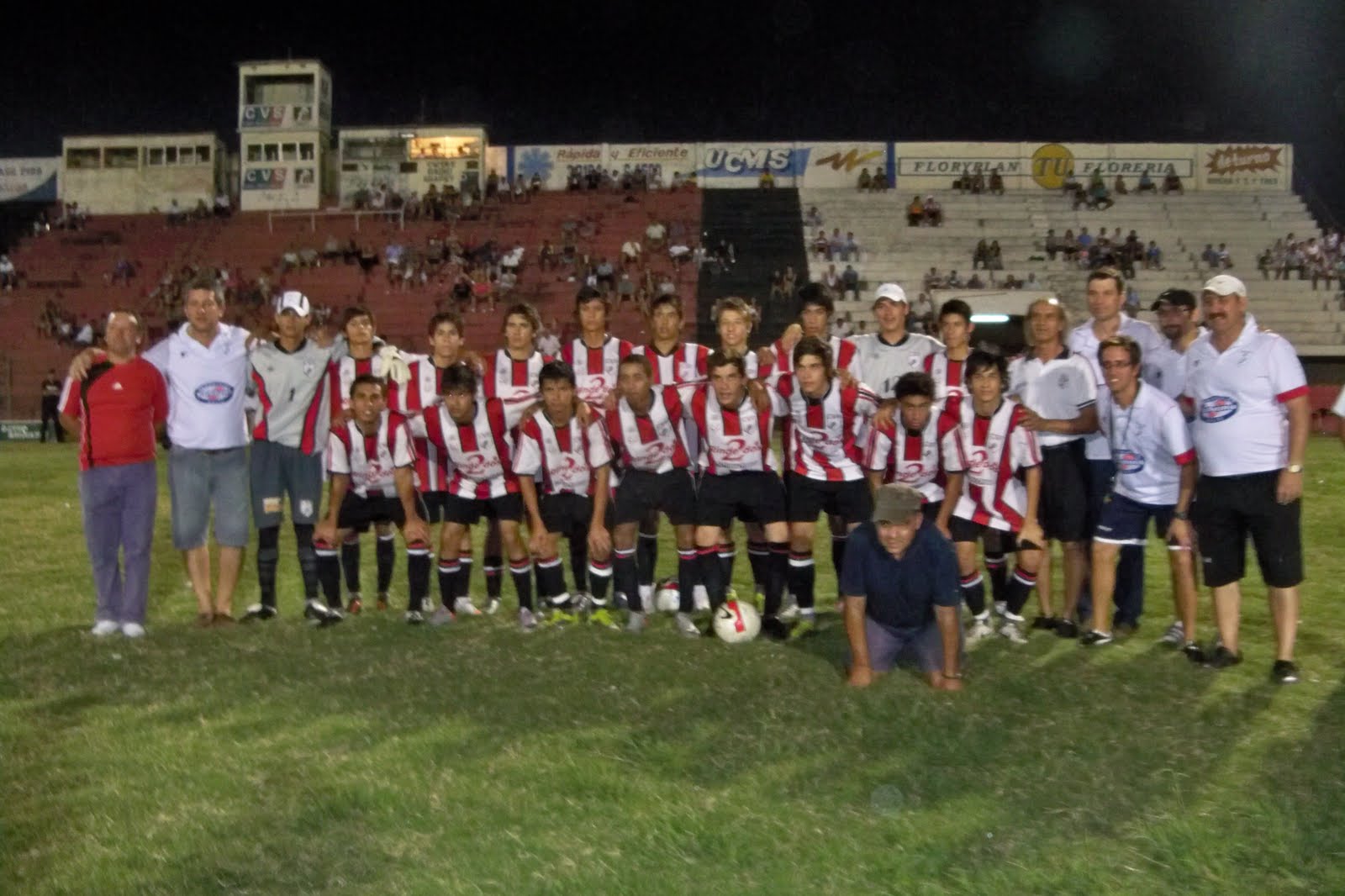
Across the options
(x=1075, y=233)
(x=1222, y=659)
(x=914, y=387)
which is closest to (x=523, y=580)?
(x=914, y=387)

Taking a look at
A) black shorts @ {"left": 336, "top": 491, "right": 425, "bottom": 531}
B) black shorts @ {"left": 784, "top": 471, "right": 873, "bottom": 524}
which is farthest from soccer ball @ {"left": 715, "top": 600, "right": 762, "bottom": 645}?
black shorts @ {"left": 336, "top": 491, "right": 425, "bottom": 531}

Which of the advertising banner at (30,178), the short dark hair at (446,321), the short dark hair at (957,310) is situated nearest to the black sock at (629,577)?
the short dark hair at (446,321)

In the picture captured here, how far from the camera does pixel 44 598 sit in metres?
8.58

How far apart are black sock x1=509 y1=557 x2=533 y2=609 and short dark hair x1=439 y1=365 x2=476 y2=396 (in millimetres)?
1136

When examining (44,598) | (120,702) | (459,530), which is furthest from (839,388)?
(44,598)

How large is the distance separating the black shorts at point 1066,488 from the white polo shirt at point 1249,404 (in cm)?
97

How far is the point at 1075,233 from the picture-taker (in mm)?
37875

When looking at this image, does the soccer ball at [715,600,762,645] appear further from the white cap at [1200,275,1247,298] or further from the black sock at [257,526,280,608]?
the white cap at [1200,275,1247,298]

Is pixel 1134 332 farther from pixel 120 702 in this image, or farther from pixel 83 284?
pixel 83 284

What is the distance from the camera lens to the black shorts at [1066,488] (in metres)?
7.17

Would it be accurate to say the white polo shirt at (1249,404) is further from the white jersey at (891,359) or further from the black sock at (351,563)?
the black sock at (351,563)

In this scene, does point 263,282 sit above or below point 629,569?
above

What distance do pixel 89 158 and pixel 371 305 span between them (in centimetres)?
1772

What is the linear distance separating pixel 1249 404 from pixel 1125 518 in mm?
1021
